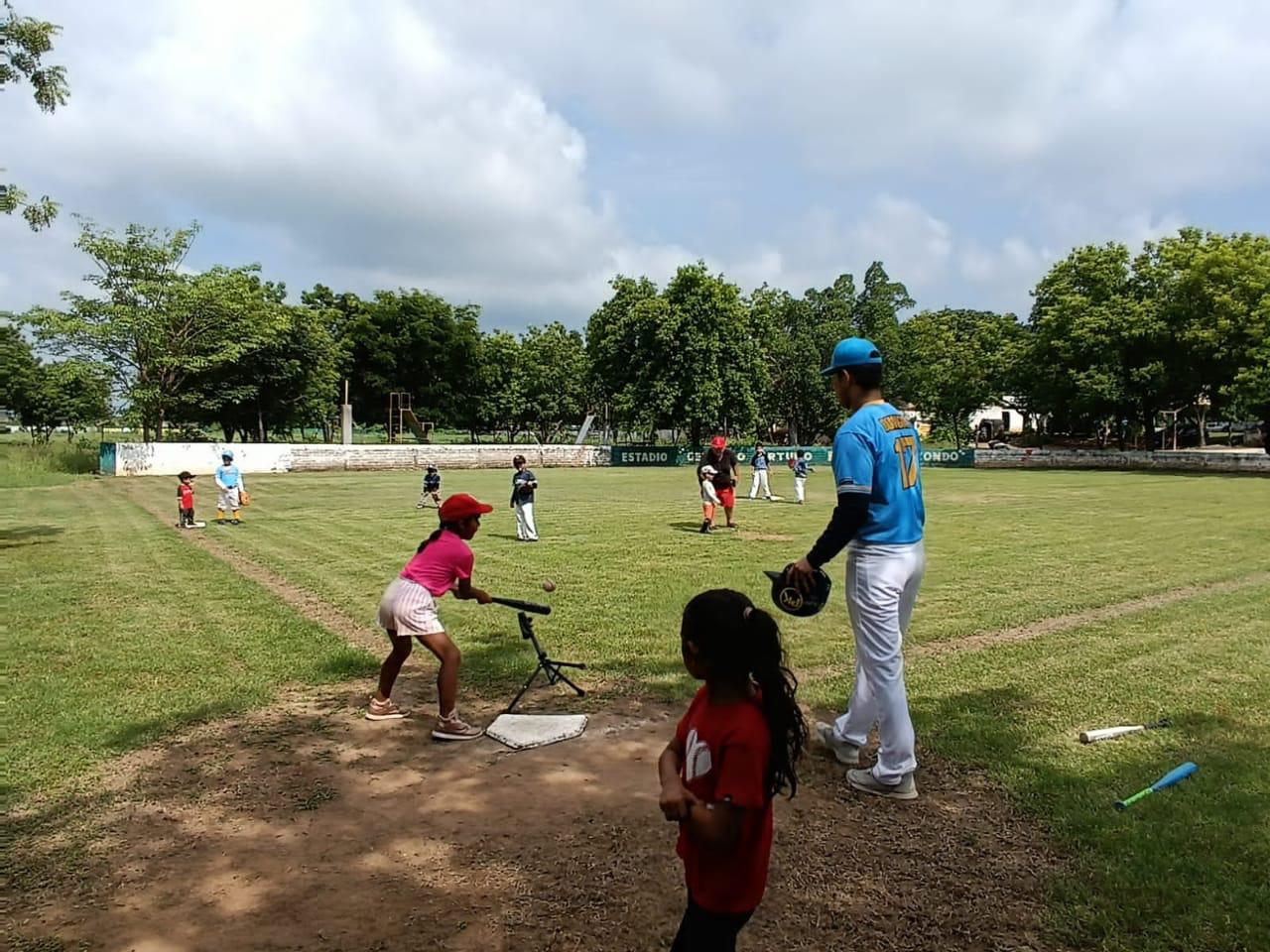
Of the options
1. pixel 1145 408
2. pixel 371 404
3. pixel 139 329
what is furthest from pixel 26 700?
pixel 371 404

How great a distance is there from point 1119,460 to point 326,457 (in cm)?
4141

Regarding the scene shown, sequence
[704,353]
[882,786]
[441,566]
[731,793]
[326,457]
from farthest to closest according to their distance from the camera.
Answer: [704,353] < [326,457] < [441,566] < [882,786] < [731,793]

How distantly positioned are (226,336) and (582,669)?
38.1 metres

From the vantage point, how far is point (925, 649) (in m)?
7.36

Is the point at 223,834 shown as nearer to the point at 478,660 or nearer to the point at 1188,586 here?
the point at 478,660

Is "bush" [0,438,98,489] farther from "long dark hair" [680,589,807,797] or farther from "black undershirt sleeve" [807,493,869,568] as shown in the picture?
"long dark hair" [680,589,807,797]

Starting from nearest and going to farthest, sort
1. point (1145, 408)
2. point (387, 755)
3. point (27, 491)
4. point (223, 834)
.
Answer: point (223, 834) < point (387, 755) < point (27, 491) < point (1145, 408)

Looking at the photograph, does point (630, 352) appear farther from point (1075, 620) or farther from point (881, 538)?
point (881, 538)

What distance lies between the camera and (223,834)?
4039 millimetres

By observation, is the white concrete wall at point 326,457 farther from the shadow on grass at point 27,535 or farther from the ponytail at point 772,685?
the ponytail at point 772,685

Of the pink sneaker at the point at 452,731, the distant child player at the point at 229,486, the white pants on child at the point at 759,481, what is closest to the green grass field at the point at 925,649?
the pink sneaker at the point at 452,731

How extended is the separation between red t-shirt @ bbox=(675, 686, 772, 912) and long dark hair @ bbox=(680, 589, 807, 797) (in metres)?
0.05

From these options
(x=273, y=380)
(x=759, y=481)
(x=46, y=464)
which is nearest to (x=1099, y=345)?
(x=759, y=481)

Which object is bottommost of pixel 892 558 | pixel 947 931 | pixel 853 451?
pixel 947 931
